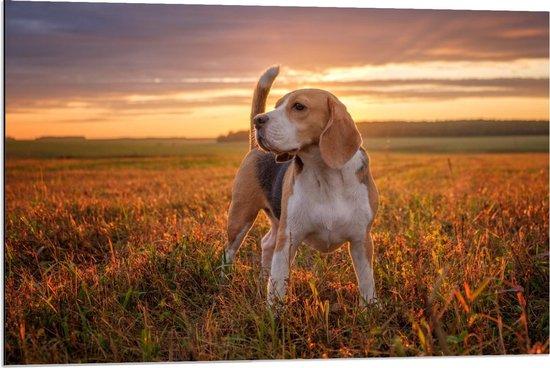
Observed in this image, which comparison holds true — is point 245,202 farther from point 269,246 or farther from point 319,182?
point 319,182

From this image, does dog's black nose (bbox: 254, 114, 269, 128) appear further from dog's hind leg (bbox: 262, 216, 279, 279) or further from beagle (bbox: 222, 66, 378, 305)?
dog's hind leg (bbox: 262, 216, 279, 279)

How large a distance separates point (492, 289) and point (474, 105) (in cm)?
185

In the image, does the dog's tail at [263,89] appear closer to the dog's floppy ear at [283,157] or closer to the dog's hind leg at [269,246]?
the dog's floppy ear at [283,157]

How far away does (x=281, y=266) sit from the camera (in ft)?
14.0

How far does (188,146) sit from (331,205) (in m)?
2.30

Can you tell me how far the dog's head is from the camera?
3.99 m

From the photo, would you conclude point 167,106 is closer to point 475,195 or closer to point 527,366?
point 527,366

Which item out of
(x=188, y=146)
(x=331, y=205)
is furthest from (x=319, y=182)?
(x=188, y=146)

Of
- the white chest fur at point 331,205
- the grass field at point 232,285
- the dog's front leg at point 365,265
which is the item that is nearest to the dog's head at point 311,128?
the white chest fur at point 331,205

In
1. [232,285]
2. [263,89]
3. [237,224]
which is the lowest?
[232,285]

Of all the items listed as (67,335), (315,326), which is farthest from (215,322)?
(67,335)

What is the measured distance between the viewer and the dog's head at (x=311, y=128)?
13.1 ft

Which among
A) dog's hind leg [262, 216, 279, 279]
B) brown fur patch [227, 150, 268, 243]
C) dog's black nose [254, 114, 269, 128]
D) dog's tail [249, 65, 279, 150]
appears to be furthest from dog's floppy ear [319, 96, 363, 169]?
dog's hind leg [262, 216, 279, 279]

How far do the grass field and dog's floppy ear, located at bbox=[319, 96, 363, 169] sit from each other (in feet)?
2.71
